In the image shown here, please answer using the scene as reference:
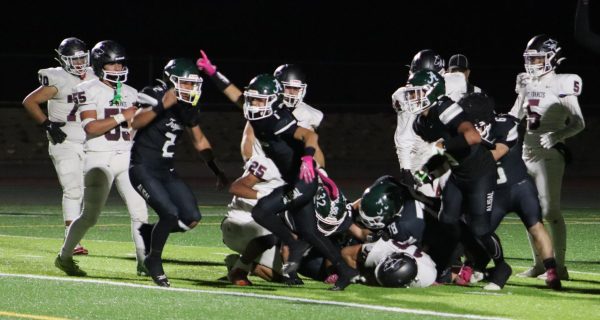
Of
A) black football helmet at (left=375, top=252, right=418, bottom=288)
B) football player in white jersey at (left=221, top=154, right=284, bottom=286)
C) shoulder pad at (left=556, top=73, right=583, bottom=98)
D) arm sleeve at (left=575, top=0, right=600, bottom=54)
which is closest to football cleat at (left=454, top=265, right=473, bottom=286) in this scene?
black football helmet at (left=375, top=252, right=418, bottom=288)

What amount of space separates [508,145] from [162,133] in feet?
8.24

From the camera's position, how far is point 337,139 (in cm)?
2286

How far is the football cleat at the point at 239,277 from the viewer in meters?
8.55

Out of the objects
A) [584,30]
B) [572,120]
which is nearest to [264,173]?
[572,120]

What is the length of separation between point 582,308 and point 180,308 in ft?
8.41

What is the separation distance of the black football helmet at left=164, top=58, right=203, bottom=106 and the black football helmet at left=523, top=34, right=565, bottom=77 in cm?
268

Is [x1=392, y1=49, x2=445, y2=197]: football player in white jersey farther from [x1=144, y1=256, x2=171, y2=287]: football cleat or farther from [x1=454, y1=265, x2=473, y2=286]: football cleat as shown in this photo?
[x1=144, y1=256, x2=171, y2=287]: football cleat

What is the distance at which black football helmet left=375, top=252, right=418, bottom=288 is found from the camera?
326 inches

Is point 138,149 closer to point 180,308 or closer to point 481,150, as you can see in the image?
point 180,308

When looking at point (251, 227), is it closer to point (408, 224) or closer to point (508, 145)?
point (408, 224)

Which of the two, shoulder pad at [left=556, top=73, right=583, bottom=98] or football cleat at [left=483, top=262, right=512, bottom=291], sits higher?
shoulder pad at [left=556, top=73, right=583, bottom=98]

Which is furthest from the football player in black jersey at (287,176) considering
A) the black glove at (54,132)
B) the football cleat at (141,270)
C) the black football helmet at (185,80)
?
the black glove at (54,132)

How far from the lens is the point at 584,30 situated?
17.6ft

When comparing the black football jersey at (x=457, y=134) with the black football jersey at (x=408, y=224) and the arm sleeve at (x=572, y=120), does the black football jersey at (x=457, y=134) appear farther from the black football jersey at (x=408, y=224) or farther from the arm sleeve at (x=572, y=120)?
the arm sleeve at (x=572, y=120)
